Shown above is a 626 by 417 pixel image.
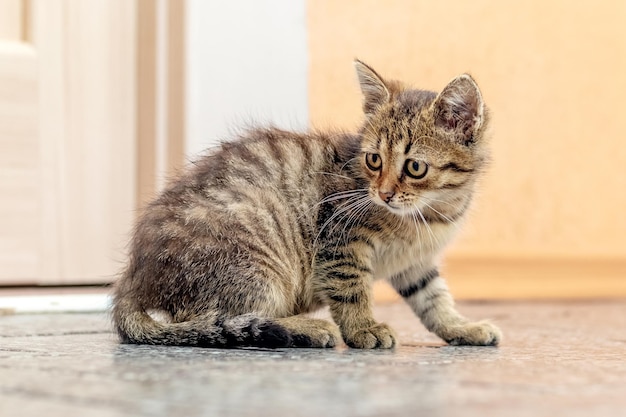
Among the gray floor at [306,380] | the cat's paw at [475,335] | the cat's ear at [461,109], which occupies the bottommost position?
the cat's paw at [475,335]

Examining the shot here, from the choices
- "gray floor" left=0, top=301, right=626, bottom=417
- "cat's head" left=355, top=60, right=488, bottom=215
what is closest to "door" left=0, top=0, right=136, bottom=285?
"gray floor" left=0, top=301, right=626, bottom=417

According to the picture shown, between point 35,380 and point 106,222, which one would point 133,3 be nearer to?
point 106,222

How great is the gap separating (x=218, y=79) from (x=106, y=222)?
1.63 feet

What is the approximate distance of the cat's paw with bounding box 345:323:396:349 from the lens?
1404 millimetres

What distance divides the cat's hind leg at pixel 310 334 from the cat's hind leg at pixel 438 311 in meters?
0.29

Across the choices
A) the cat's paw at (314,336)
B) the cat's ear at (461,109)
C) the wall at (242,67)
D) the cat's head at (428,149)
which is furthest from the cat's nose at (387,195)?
the wall at (242,67)

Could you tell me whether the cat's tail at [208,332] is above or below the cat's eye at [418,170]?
below

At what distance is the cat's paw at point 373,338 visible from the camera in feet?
4.61

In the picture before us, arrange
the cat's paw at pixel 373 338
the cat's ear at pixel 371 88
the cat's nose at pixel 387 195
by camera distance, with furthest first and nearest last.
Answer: the cat's ear at pixel 371 88 < the cat's nose at pixel 387 195 < the cat's paw at pixel 373 338

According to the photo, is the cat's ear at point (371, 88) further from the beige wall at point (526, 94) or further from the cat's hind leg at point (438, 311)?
the beige wall at point (526, 94)

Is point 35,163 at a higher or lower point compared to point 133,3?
lower

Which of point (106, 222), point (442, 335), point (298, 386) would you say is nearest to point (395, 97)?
point (442, 335)

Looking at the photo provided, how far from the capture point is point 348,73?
2416 millimetres

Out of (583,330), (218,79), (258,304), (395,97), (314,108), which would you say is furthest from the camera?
(314,108)
